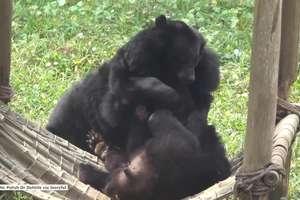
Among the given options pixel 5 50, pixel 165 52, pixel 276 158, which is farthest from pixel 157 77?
pixel 276 158

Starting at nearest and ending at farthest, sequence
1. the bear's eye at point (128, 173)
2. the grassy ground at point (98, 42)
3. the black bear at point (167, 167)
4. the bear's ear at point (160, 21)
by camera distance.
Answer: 1. the black bear at point (167, 167)
2. the bear's eye at point (128, 173)
3. the bear's ear at point (160, 21)
4. the grassy ground at point (98, 42)

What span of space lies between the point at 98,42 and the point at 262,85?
4635mm

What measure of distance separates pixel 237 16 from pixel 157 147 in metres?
4.48

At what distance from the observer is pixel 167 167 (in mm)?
4176

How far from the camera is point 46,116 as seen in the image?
6.29m

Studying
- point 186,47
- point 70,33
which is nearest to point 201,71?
point 186,47

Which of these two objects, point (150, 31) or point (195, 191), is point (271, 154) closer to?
point (195, 191)

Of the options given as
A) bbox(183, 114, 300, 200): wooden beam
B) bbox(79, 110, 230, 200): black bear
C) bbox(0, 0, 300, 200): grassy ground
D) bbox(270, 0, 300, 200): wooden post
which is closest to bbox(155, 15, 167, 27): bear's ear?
bbox(79, 110, 230, 200): black bear

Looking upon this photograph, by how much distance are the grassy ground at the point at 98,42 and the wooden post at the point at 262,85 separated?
2261 millimetres

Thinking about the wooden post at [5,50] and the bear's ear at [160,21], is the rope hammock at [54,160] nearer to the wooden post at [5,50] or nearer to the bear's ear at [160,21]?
the wooden post at [5,50]

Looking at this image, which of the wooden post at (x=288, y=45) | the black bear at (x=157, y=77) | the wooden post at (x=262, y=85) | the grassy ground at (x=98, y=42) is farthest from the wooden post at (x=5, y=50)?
the wooden post at (x=262, y=85)

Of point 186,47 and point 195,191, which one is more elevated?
point 186,47

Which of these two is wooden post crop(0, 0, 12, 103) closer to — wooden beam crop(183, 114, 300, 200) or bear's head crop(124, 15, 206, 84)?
bear's head crop(124, 15, 206, 84)

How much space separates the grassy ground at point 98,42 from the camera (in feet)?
21.5
